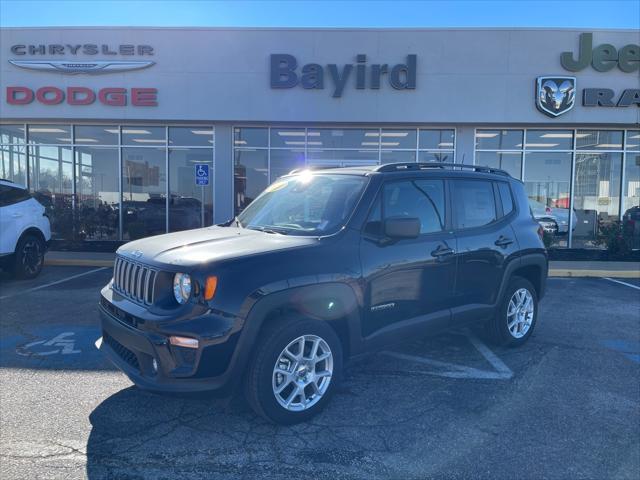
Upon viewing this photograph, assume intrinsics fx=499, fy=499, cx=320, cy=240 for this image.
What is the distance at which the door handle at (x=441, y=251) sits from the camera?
4.33 metres

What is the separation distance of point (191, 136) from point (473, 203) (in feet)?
37.1

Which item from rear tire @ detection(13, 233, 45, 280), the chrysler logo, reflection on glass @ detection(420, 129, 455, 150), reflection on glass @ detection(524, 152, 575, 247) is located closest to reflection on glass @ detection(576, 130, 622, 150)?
reflection on glass @ detection(524, 152, 575, 247)

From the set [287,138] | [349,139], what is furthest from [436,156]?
[287,138]

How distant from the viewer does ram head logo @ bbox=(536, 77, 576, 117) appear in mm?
13203

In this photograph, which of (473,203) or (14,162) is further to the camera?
(14,162)

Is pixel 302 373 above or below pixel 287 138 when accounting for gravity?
below

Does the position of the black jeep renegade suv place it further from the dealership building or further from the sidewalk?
the dealership building

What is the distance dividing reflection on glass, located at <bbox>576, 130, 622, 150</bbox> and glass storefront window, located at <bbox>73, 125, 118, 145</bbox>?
44.6 feet

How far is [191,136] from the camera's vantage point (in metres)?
14.6

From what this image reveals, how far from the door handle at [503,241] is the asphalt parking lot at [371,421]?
1.15m

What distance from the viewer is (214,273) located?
319 cm

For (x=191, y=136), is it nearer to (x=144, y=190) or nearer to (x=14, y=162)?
(x=144, y=190)

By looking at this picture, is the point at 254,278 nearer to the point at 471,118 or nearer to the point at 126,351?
the point at 126,351

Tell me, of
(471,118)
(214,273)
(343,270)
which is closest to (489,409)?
(343,270)
